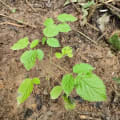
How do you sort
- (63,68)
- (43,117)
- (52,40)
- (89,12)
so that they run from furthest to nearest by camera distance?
(89,12) → (63,68) → (52,40) → (43,117)

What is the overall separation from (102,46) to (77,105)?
0.76 meters

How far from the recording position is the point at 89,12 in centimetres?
174

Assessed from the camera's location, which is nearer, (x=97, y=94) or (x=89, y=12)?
(x=97, y=94)

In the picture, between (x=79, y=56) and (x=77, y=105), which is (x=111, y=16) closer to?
(x=79, y=56)

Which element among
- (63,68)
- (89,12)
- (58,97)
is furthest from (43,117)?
(89,12)

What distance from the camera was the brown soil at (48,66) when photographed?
124cm

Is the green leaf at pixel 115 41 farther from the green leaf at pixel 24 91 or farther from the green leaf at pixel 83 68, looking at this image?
the green leaf at pixel 24 91

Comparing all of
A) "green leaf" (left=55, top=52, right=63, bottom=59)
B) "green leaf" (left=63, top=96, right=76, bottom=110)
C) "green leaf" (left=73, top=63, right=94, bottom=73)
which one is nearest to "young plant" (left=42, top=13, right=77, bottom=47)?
"green leaf" (left=55, top=52, right=63, bottom=59)

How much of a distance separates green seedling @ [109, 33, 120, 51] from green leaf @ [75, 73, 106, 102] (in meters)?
0.64

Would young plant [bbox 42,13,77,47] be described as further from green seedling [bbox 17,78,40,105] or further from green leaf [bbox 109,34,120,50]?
green leaf [bbox 109,34,120,50]

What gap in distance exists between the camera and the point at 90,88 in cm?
106

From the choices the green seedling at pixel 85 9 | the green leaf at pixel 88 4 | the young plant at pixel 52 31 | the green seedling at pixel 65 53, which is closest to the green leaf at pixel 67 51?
the green seedling at pixel 65 53

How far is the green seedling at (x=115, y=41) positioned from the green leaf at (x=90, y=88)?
64 cm

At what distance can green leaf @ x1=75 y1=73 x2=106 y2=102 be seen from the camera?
1.02m
